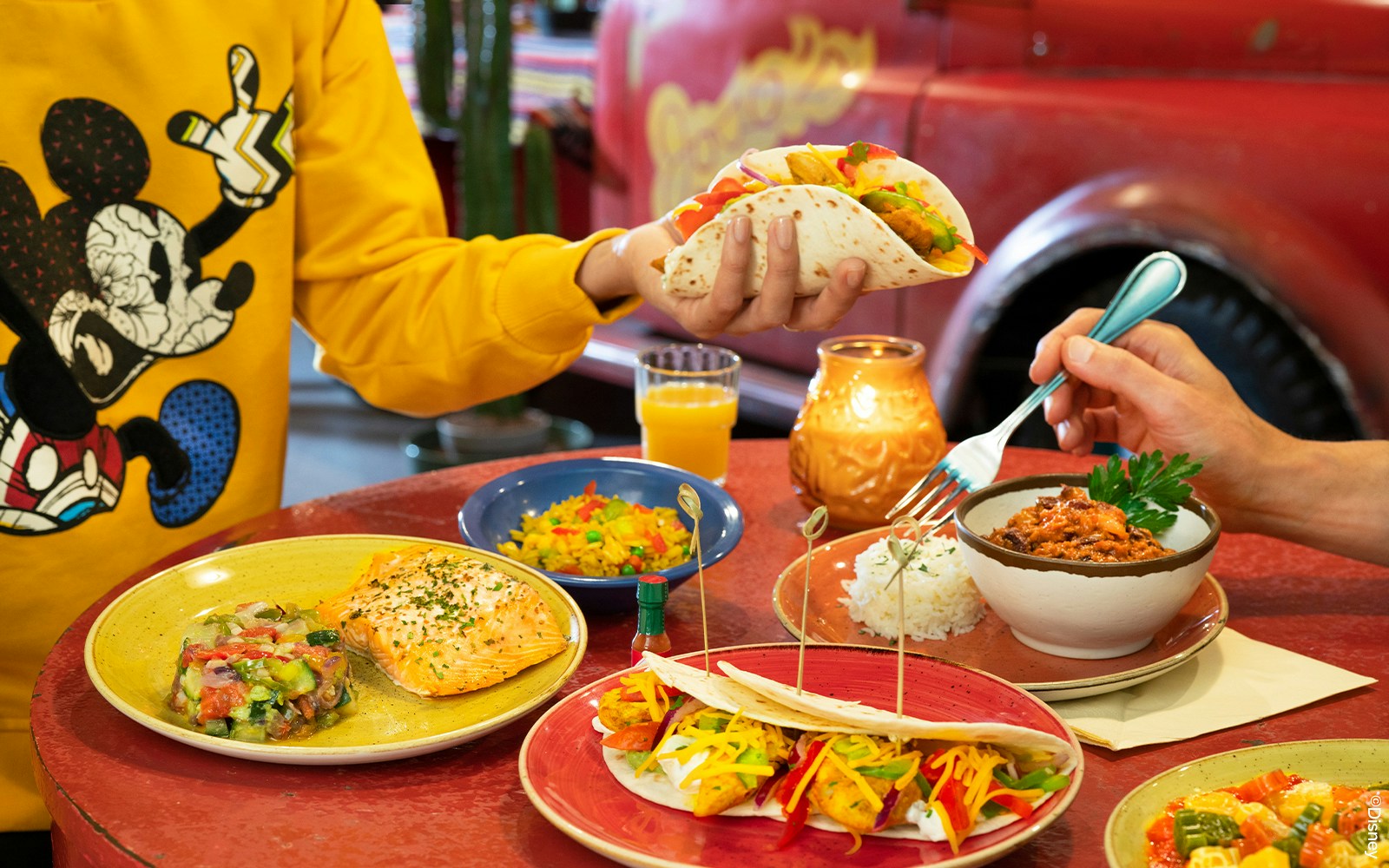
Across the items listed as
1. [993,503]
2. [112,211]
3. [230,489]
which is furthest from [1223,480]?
[112,211]

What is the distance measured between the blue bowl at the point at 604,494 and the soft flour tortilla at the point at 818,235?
0.24 meters

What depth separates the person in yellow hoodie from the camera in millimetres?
1438

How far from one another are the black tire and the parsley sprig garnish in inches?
54.7

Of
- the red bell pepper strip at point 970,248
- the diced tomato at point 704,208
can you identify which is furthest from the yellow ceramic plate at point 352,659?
the red bell pepper strip at point 970,248

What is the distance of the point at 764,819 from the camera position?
0.86 meters

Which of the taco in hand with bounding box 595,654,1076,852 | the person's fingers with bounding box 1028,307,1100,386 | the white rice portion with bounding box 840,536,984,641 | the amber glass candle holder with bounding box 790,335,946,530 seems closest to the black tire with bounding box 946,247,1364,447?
the person's fingers with bounding box 1028,307,1100,386

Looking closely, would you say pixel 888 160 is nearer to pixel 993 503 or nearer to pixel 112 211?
pixel 993 503

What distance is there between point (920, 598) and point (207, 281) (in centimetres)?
101

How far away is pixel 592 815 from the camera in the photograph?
0.83 meters

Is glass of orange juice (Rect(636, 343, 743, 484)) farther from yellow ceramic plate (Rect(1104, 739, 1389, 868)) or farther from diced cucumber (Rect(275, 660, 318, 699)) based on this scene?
yellow ceramic plate (Rect(1104, 739, 1389, 868))

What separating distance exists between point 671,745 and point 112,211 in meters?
1.06

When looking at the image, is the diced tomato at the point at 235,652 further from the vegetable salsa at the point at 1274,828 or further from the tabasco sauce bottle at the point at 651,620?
the vegetable salsa at the point at 1274,828

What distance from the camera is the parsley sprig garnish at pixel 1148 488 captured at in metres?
1.22

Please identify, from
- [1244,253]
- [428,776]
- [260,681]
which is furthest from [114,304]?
[1244,253]
